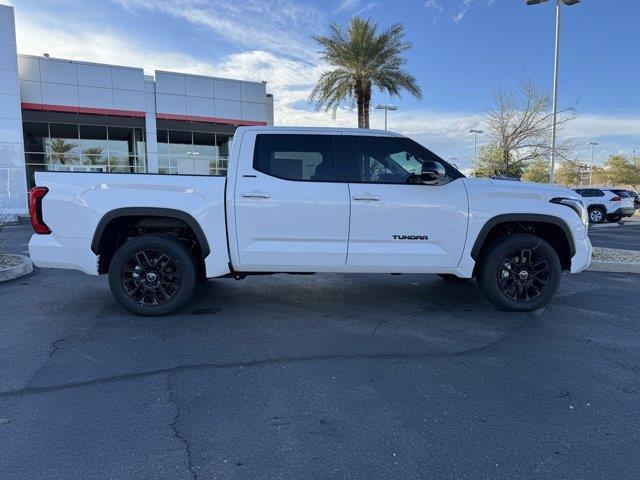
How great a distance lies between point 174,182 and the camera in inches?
192

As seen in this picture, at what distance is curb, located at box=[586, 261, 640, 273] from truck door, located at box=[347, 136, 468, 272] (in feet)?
14.7

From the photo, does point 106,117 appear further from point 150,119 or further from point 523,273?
point 523,273

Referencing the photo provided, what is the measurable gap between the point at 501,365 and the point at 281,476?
2.25 metres

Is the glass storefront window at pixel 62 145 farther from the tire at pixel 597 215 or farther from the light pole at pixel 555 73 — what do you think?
the tire at pixel 597 215

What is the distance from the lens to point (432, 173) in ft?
15.5

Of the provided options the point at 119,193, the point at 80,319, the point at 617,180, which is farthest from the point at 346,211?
the point at 617,180

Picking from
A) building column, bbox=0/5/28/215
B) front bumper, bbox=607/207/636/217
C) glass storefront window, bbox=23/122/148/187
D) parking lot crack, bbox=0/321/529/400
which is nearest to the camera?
parking lot crack, bbox=0/321/529/400

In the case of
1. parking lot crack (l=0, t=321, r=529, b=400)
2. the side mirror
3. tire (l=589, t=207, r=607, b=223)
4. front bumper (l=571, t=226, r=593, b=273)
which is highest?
the side mirror

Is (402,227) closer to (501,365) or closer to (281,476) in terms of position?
(501,365)

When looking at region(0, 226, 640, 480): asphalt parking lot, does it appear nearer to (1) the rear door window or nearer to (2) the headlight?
(2) the headlight

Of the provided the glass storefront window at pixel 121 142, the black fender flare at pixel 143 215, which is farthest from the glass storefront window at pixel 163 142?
the black fender flare at pixel 143 215

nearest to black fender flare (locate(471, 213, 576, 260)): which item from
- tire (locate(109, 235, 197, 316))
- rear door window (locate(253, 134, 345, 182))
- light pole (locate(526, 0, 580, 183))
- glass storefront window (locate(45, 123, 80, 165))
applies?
rear door window (locate(253, 134, 345, 182))

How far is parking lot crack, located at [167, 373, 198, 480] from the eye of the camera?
2.49m

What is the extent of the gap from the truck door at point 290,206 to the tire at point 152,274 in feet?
2.16
